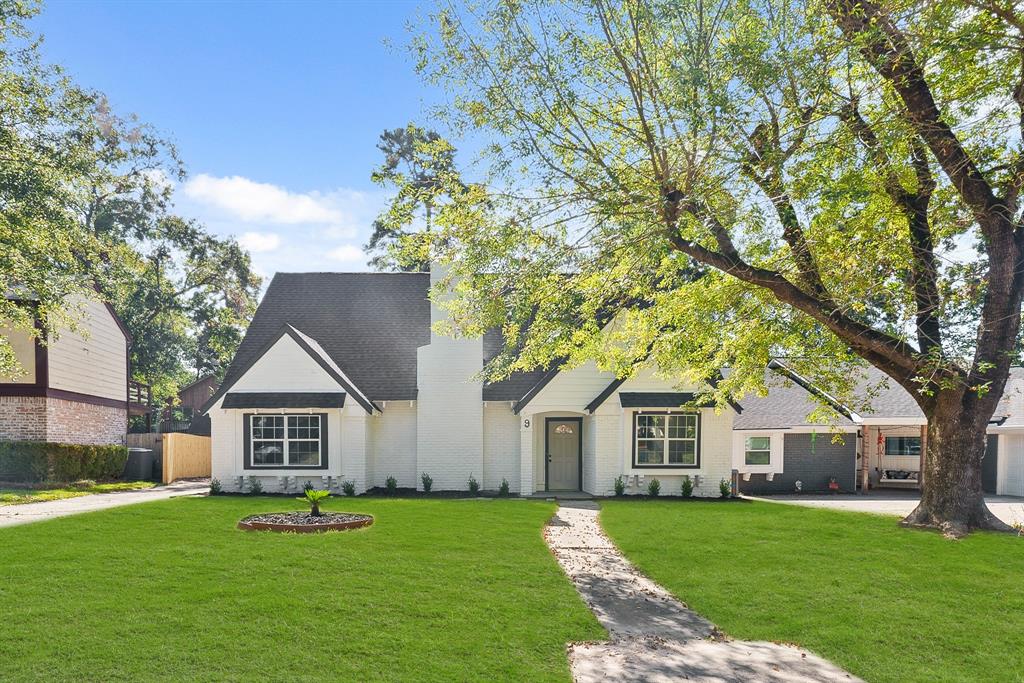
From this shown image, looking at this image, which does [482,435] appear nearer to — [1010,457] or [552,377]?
[552,377]

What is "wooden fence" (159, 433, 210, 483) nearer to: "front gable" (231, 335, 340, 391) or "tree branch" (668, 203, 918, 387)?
"front gable" (231, 335, 340, 391)

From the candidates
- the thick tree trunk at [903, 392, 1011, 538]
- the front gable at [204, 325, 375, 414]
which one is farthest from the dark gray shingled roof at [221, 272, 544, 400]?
the thick tree trunk at [903, 392, 1011, 538]

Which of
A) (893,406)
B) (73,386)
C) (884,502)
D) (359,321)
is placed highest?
(359,321)

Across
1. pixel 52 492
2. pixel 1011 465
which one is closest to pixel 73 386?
pixel 52 492

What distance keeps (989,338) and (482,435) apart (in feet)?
39.0

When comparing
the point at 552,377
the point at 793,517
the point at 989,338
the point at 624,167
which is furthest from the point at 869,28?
the point at 552,377

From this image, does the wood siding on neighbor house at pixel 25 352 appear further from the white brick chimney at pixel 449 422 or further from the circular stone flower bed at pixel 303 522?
the circular stone flower bed at pixel 303 522

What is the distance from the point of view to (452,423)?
19031 millimetres

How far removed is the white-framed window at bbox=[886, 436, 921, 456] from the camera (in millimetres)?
24234

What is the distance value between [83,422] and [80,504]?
9.68 meters

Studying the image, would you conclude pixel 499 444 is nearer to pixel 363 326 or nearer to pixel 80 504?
pixel 363 326

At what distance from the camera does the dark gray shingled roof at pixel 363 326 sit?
19609 mm

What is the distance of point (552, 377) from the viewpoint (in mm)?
18594

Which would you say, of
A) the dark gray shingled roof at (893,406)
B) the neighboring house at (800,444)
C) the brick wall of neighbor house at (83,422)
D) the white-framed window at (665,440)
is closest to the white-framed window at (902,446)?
the neighboring house at (800,444)
